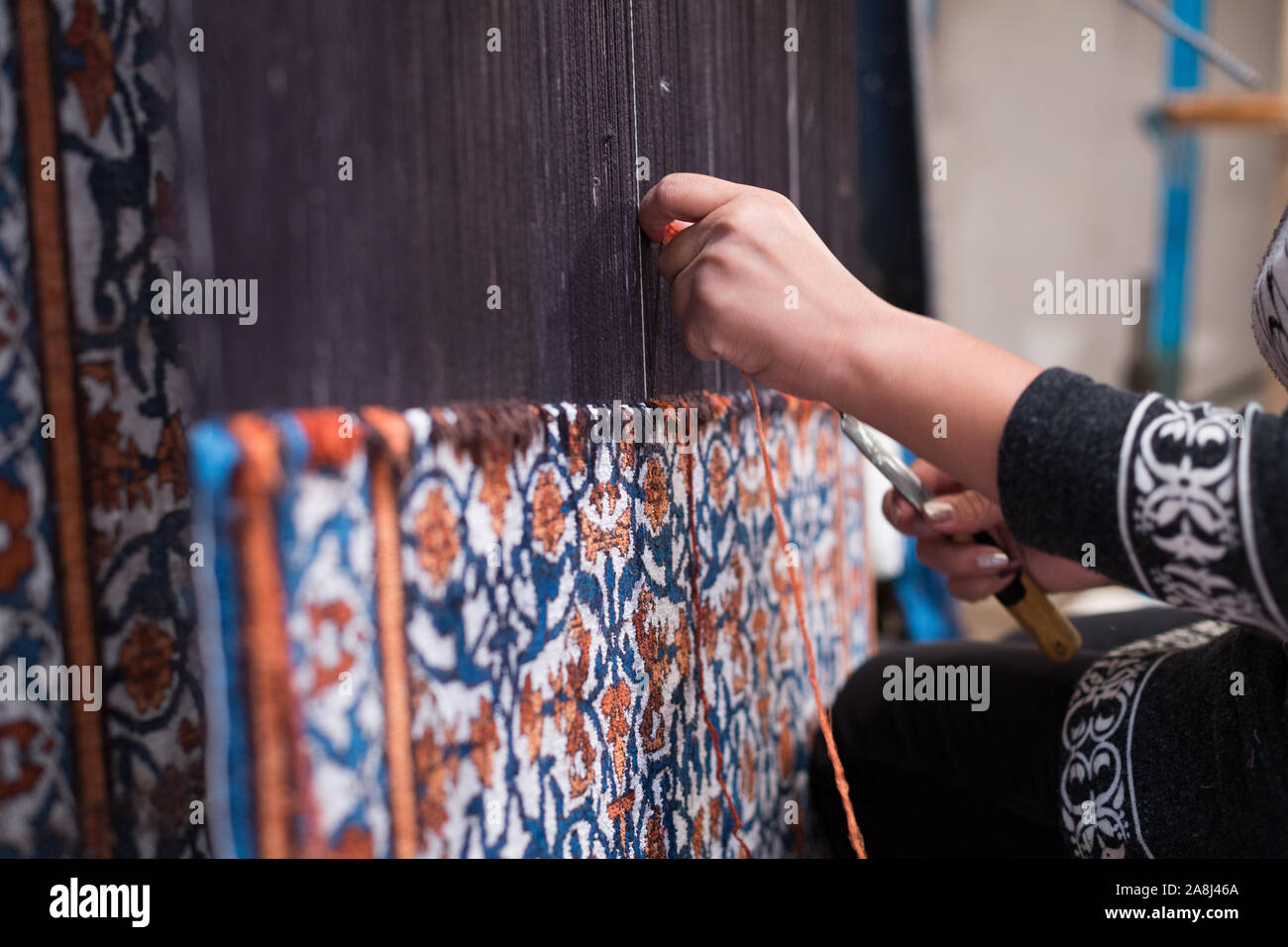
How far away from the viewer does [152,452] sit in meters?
0.42

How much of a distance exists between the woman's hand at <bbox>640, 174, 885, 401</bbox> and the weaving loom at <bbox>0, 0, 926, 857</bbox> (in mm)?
73

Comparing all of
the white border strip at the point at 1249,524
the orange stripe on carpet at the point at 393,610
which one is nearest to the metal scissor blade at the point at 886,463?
the white border strip at the point at 1249,524

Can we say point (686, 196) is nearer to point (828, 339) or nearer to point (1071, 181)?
point (828, 339)

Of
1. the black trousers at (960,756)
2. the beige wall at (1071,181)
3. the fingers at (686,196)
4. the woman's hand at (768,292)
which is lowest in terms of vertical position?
the black trousers at (960,756)

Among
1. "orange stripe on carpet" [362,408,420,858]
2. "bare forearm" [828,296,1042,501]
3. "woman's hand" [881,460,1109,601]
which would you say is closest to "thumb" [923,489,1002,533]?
"woman's hand" [881,460,1109,601]

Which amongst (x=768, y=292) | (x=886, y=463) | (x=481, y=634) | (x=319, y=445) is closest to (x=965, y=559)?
(x=886, y=463)

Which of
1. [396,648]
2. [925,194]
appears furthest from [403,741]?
[925,194]

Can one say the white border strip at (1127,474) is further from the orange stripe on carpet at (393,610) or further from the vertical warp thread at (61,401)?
the vertical warp thread at (61,401)

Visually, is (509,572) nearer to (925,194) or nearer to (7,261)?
(7,261)

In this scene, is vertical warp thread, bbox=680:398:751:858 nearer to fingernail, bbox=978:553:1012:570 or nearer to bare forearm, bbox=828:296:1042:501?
bare forearm, bbox=828:296:1042:501

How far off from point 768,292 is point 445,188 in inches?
8.4

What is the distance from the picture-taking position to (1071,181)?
281cm

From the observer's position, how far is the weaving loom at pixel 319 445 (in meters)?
0.35

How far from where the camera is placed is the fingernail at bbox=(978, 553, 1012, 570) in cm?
80
